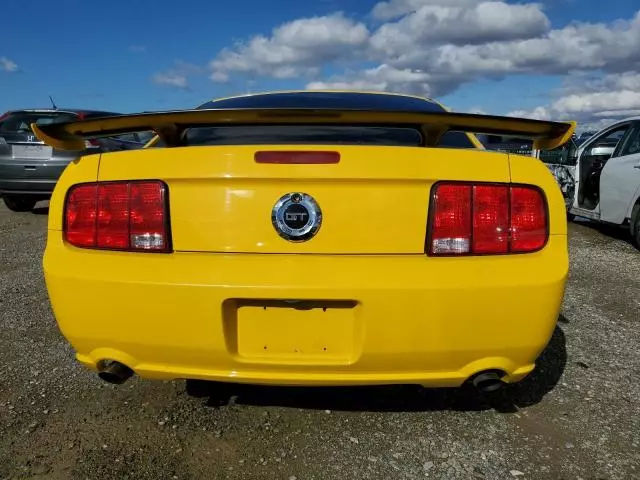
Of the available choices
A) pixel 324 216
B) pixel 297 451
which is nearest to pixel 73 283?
pixel 324 216

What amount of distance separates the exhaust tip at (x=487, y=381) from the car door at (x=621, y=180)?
4955 mm

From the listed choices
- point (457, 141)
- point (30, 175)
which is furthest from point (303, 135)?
point (30, 175)

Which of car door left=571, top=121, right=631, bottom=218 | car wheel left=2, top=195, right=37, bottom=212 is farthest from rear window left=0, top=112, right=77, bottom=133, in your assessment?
car door left=571, top=121, right=631, bottom=218

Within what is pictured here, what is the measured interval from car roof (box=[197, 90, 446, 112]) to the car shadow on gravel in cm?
151

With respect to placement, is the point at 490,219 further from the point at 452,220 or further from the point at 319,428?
the point at 319,428

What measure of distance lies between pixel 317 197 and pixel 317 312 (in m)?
0.39

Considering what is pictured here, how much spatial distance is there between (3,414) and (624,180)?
6371mm

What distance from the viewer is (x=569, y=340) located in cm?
340

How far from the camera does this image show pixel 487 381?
2045 millimetres

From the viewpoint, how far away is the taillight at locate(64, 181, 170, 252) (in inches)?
74.7

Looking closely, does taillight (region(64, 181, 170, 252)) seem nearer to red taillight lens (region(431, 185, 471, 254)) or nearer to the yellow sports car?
the yellow sports car

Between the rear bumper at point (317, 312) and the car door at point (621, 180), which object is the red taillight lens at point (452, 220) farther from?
the car door at point (621, 180)

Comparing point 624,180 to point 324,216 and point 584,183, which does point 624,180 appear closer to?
point 584,183

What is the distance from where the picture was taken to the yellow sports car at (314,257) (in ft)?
6.01
